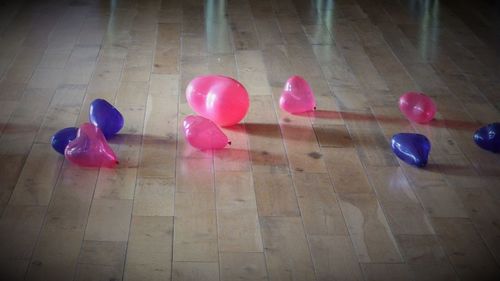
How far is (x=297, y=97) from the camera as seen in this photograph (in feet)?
8.43

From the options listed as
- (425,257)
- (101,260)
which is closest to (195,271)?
(101,260)

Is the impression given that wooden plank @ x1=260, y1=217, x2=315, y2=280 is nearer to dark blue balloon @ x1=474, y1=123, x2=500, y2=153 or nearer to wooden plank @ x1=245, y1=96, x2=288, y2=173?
wooden plank @ x1=245, y1=96, x2=288, y2=173

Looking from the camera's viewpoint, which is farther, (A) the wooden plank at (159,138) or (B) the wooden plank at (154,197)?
(A) the wooden plank at (159,138)

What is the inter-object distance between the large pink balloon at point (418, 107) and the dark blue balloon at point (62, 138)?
120 centimetres

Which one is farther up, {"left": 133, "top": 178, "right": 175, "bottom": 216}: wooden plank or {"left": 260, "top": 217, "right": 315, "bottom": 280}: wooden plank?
{"left": 133, "top": 178, "right": 175, "bottom": 216}: wooden plank

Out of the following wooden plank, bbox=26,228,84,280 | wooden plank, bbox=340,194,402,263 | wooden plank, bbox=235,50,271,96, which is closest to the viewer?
wooden plank, bbox=26,228,84,280

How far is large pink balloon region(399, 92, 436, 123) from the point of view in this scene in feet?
8.30

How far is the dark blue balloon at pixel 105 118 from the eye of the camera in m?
2.34

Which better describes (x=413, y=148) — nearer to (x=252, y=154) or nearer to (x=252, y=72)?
(x=252, y=154)

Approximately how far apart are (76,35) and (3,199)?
1.39m

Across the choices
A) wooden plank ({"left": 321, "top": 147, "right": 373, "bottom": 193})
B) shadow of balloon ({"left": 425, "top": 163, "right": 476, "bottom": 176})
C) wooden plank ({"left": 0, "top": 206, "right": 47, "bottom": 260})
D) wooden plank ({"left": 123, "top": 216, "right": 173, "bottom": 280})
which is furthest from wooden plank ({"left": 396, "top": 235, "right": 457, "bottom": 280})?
wooden plank ({"left": 0, "top": 206, "right": 47, "bottom": 260})

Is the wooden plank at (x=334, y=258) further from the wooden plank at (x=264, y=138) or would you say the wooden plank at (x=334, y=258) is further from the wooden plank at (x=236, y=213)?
the wooden plank at (x=264, y=138)

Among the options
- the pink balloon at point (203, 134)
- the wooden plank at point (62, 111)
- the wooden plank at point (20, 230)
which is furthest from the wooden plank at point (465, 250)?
the wooden plank at point (62, 111)

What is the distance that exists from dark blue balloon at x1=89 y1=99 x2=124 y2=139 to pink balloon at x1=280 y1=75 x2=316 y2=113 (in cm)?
62
